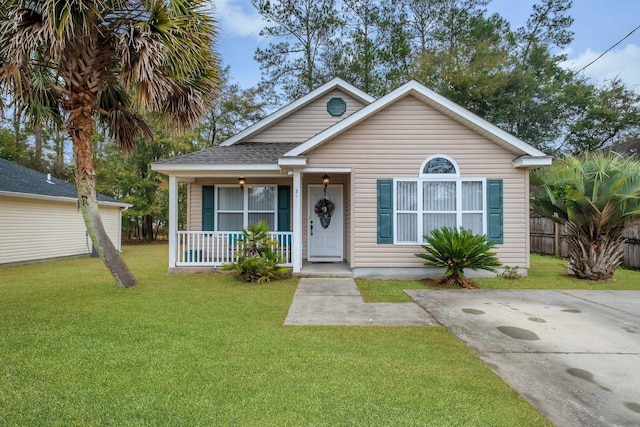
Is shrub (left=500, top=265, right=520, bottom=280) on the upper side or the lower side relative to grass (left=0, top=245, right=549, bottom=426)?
upper

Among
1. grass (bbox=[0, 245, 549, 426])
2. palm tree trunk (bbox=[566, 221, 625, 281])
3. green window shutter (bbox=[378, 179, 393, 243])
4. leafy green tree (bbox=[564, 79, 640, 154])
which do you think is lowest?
grass (bbox=[0, 245, 549, 426])

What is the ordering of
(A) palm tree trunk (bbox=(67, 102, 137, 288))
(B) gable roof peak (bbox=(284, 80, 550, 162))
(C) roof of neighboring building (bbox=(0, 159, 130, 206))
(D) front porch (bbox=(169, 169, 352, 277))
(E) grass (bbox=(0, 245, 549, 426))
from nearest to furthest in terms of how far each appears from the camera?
(E) grass (bbox=(0, 245, 549, 426))
(A) palm tree trunk (bbox=(67, 102, 137, 288))
(B) gable roof peak (bbox=(284, 80, 550, 162))
(D) front porch (bbox=(169, 169, 352, 277))
(C) roof of neighboring building (bbox=(0, 159, 130, 206))

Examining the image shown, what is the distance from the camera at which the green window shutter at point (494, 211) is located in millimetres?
7766

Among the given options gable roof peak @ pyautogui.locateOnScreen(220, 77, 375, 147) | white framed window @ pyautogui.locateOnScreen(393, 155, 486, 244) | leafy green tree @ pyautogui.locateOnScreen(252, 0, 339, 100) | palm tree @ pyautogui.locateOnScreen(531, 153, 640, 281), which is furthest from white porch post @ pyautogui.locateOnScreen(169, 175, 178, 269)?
leafy green tree @ pyautogui.locateOnScreen(252, 0, 339, 100)

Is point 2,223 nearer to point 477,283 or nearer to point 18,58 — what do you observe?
point 18,58

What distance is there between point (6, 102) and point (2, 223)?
562 cm

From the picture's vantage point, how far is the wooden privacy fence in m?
9.41

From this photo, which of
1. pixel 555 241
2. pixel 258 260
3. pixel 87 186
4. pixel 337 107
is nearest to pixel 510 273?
pixel 258 260

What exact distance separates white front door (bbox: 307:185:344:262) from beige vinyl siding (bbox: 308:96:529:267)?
1782 mm

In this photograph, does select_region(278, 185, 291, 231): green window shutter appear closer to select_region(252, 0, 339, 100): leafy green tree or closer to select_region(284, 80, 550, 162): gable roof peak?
select_region(284, 80, 550, 162): gable roof peak

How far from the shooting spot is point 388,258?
25.8 feet

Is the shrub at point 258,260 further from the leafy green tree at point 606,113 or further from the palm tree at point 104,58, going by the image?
the leafy green tree at point 606,113

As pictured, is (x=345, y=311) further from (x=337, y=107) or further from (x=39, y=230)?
(x=39, y=230)

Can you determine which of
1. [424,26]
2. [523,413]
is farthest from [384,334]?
[424,26]
